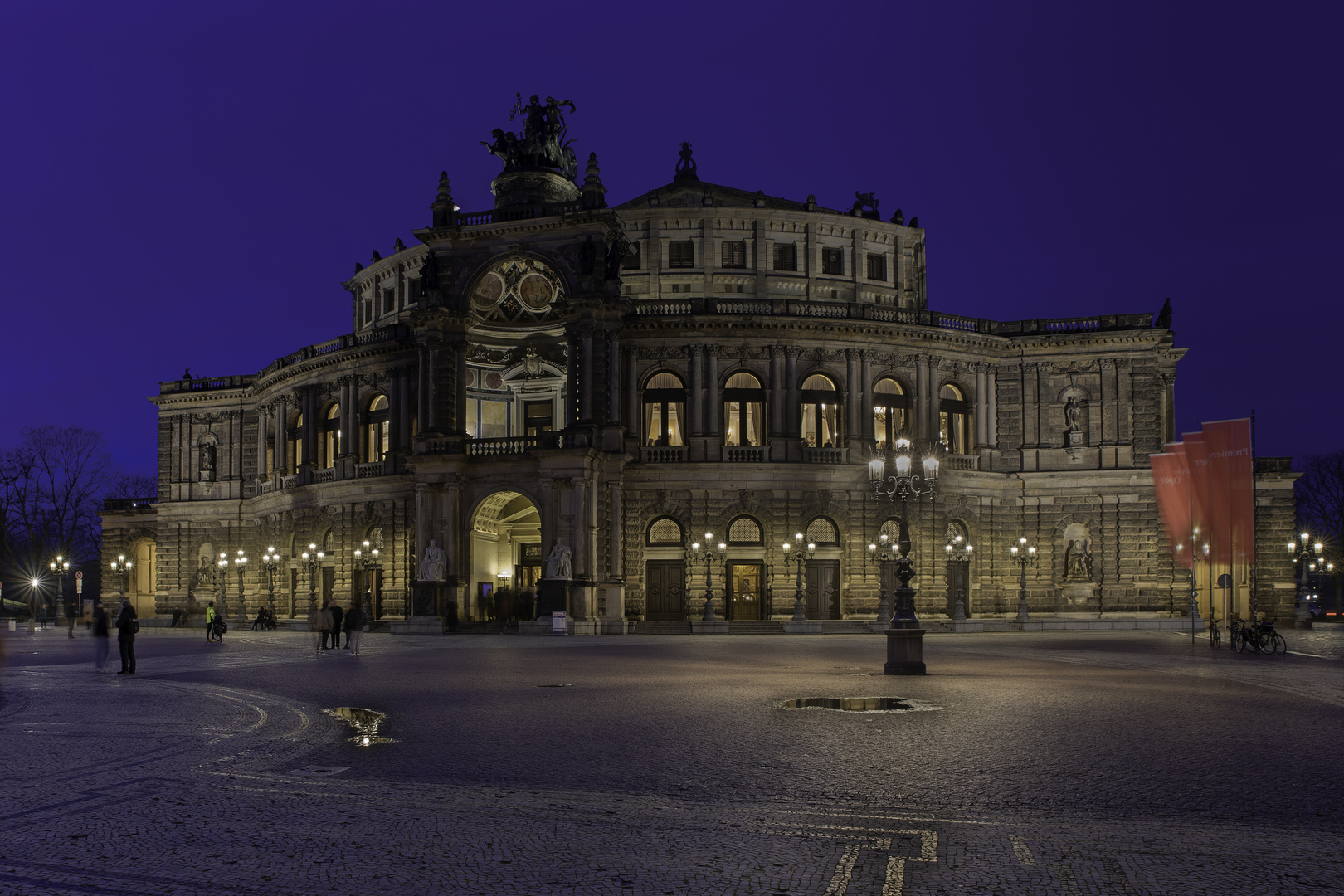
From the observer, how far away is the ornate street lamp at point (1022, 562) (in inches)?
2224

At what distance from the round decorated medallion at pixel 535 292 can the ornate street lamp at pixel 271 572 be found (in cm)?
2100

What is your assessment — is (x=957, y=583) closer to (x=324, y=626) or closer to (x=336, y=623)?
(x=336, y=623)

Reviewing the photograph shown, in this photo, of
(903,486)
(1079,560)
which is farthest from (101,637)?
(1079,560)

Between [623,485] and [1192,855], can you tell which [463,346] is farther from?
[1192,855]

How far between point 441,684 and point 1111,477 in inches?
1808

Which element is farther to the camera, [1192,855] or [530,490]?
[530,490]

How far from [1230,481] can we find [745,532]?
2233 centimetres

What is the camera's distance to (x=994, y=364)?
61.7 meters

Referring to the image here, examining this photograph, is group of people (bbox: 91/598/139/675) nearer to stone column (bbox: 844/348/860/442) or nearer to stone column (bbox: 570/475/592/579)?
stone column (bbox: 570/475/592/579)

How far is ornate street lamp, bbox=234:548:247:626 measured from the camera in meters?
67.6

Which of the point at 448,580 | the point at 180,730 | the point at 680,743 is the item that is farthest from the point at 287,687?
the point at 448,580

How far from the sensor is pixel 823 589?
187 feet

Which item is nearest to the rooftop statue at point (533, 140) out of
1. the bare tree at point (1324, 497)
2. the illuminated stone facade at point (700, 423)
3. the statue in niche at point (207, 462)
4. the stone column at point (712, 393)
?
the illuminated stone facade at point (700, 423)

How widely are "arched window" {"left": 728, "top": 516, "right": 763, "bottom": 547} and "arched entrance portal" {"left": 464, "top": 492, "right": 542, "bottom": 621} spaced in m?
9.71
